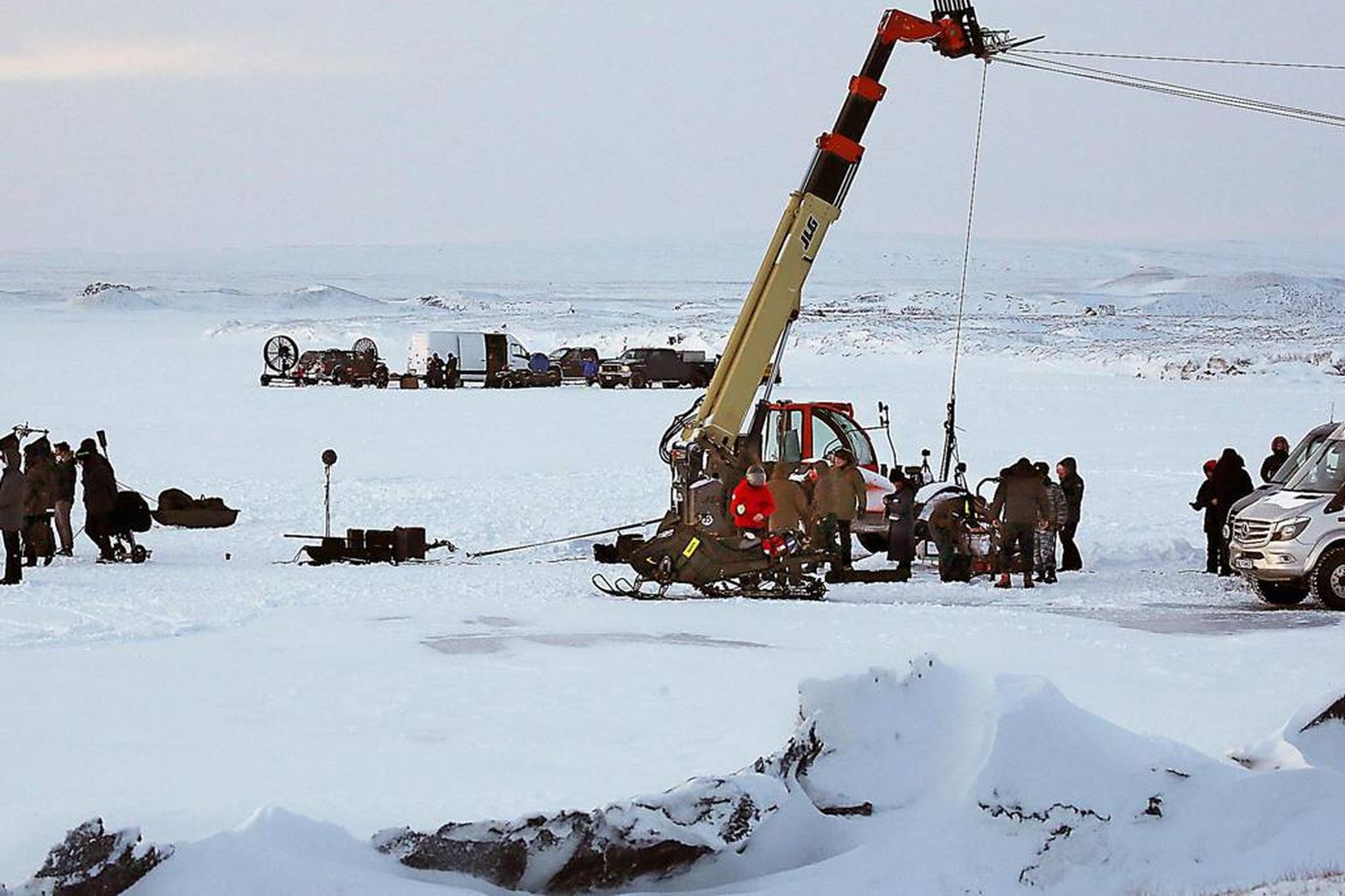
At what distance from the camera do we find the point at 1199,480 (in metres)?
29.1

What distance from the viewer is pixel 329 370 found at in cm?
5659

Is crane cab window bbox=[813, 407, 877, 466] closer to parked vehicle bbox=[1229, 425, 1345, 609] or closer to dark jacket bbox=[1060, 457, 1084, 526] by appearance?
dark jacket bbox=[1060, 457, 1084, 526]

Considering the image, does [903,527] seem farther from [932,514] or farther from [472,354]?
[472,354]

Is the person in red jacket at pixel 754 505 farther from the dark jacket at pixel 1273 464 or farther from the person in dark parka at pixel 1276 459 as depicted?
the dark jacket at pixel 1273 464

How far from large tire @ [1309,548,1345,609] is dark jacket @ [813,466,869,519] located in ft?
15.1

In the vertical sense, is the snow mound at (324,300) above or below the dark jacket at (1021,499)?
above

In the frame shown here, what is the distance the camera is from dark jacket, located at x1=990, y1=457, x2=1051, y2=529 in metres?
19.0

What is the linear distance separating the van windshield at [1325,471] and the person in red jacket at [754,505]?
17.2 ft

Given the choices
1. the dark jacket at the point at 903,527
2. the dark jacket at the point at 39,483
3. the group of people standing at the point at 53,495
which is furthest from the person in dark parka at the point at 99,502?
the dark jacket at the point at 903,527

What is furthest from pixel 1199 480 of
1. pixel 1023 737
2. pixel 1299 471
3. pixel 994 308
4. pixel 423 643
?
pixel 994 308

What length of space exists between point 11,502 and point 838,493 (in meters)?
8.46

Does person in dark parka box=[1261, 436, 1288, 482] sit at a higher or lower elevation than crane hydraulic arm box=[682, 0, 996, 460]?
lower

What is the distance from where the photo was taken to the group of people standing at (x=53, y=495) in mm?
19156

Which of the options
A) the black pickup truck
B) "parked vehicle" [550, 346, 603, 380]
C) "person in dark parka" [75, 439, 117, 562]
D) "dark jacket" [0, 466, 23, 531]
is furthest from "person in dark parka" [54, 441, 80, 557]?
"parked vehicle" [550, 346, 603, 380]
